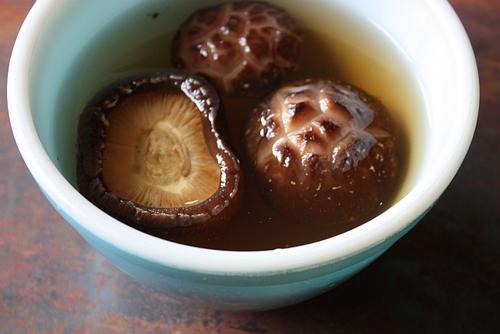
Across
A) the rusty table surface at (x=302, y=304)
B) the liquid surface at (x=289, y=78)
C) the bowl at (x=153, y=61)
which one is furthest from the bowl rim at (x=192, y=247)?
the rusty table surface at (x=302, y=304)

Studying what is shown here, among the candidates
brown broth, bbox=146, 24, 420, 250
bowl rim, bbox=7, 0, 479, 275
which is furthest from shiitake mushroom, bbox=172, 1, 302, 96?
bowl rim, bbox=7, 0, 479, 275

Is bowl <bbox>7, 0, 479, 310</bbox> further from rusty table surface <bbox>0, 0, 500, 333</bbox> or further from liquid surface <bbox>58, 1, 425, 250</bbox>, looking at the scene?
rusty table surface <bbox>0, 0, 500, 333</bbox>

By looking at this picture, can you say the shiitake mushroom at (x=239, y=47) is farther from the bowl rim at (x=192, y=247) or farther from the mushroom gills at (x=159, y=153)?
the bowl rim at (x=192, y=247)

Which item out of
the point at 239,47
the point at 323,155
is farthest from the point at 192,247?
the point at 239,47

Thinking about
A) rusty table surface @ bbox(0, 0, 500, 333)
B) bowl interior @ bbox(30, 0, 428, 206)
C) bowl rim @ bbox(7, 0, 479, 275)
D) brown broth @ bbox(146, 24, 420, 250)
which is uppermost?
bowl rim @ bbox(7, 0, 479, 275)

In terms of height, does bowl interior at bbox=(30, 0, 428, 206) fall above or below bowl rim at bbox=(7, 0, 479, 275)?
below
